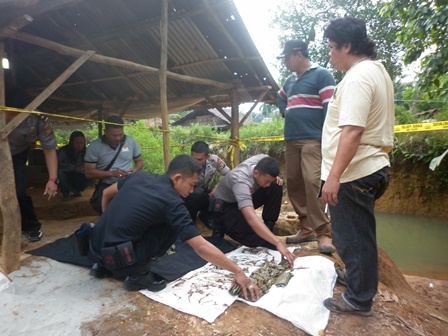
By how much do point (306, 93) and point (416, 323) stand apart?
2205 mm

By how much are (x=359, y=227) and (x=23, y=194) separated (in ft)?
11.0

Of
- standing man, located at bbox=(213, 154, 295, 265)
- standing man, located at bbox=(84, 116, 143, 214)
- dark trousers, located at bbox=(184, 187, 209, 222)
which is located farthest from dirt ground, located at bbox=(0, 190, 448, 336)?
standing man, located at bbox=(84, 116, 143, 214)

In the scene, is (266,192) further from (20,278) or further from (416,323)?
(20,278)

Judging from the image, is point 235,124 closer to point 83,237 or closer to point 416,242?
point 83,237

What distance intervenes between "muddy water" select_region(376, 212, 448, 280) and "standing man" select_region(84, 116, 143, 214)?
5468 mm

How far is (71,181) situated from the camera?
5.50 m

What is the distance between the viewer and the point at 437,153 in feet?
25.7

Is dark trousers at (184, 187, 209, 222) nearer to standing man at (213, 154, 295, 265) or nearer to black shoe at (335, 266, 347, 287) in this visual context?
standing man at (213, 154, 295, 265)

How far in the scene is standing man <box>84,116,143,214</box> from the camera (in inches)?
153

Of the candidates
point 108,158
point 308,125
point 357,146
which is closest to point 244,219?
point 308,125

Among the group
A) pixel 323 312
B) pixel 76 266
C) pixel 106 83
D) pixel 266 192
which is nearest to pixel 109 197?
pixel 76 266

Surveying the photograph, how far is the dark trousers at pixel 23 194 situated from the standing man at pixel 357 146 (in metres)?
3.15

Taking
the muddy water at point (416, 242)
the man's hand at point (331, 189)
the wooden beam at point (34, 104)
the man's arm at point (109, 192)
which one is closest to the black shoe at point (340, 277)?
the man's hand at point (331, 189)

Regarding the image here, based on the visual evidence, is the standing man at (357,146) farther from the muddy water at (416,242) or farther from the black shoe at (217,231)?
the muddy water at (416,242)
